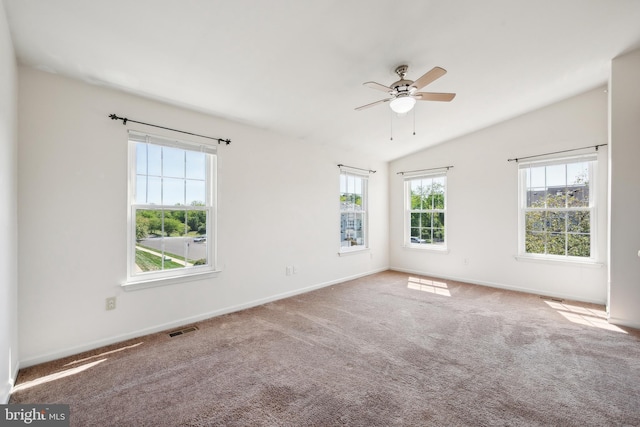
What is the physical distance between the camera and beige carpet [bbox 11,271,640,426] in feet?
5.85

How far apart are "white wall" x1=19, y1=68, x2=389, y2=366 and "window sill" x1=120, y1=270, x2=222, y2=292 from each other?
6 centimetres

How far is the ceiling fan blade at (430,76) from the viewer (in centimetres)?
225

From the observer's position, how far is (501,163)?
4.69 meters

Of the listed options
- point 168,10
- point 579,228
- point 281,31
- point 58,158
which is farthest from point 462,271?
point 58,158

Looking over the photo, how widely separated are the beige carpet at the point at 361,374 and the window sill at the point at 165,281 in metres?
0.52

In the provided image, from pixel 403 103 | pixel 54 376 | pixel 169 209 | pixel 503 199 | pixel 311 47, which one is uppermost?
pixel 311 47

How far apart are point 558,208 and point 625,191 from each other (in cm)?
112

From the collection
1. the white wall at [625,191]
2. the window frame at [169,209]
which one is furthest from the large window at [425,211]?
the window frame at [169,209]

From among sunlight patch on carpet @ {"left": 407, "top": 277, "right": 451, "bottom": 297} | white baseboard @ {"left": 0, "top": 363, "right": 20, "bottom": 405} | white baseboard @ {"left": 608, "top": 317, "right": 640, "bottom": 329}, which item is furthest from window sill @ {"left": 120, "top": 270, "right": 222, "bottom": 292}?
white baseboard @ {"left": 608, "top": 317, "right": 640, "bottom": 329}

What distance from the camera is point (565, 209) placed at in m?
4.18

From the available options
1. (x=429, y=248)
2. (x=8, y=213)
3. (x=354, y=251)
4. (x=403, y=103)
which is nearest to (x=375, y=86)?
(x=403, y=103)

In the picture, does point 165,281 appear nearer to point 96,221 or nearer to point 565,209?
point 96,221

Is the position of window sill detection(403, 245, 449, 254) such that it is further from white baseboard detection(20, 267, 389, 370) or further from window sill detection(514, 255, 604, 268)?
white baseboard detection(20, 267, 389, 370)

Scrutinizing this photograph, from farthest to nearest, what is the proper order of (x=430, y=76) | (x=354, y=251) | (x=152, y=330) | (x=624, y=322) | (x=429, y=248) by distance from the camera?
(x=429, y=248), (x=354, y=251), (x=624, y=322), (x=152, y=330), (x=430, y=76)
